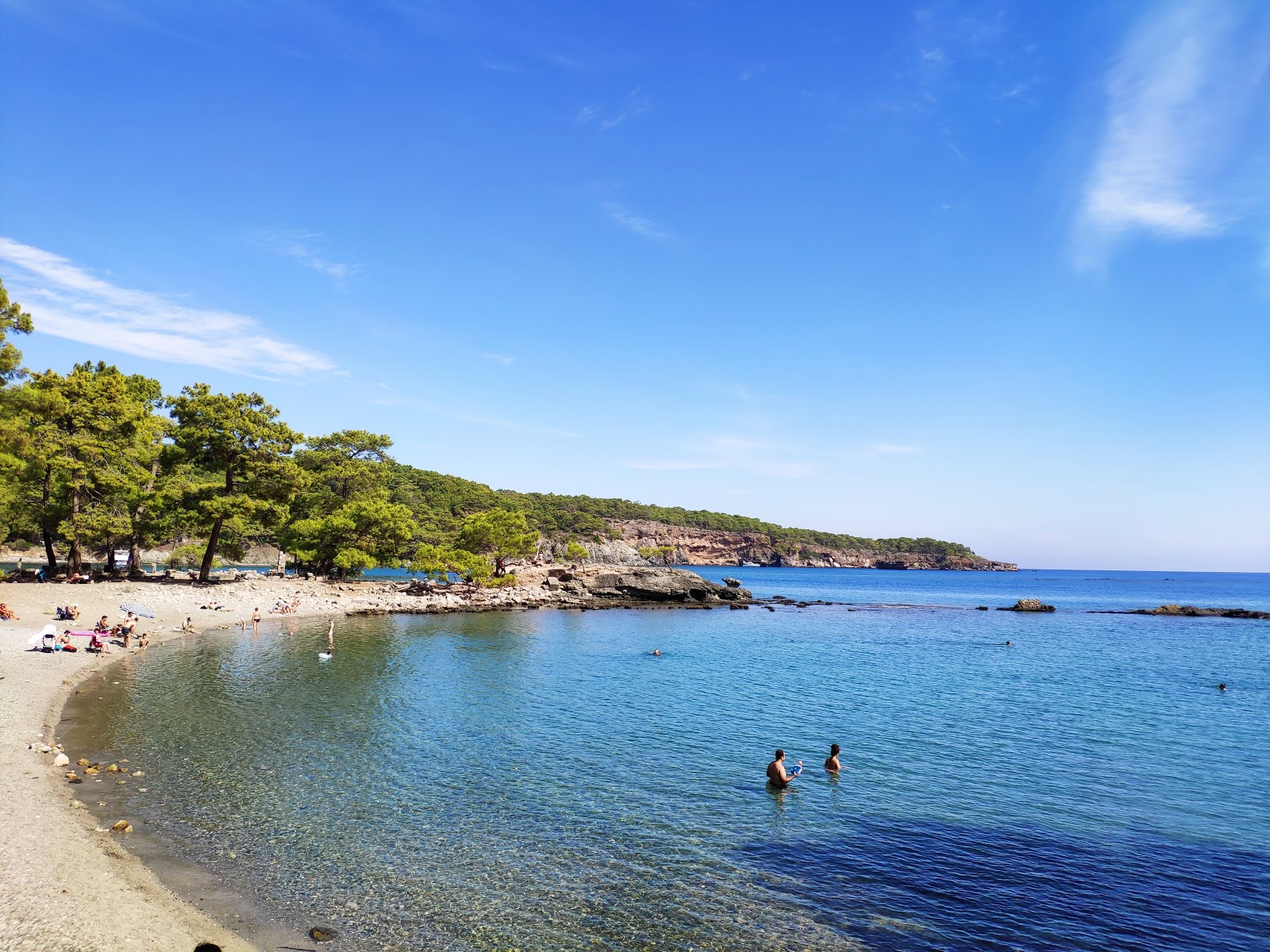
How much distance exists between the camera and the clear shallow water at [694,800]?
14727mm

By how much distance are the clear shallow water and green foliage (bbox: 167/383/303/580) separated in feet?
73.9

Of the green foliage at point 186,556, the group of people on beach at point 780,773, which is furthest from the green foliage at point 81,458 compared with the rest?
the group of people on beach at point 780,773

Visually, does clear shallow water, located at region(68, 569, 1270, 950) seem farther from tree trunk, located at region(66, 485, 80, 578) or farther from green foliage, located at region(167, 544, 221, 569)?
green foliage, located at region(167, 544, 221, 569)

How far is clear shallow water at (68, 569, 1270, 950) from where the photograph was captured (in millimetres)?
14727

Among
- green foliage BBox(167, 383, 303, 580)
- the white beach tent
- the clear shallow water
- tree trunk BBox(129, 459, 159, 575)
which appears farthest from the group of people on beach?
tree trunk BBox(129, 459, 159, 575)

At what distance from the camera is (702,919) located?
14430 mm

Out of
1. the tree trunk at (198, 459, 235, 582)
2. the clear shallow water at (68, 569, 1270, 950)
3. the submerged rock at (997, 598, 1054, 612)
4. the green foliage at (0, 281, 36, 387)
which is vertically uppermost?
the green foliage at (0, 281, 36, 387)

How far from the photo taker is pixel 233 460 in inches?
2504

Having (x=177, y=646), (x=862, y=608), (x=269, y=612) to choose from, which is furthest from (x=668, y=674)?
(x=862, y=608)

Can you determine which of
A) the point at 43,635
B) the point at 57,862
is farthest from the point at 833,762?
the point at 43,635

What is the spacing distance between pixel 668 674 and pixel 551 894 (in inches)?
1174

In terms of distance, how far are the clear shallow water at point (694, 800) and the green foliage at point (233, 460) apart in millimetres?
22514

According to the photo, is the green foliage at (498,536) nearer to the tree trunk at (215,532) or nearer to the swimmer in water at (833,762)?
the tree trunk at (215,532)

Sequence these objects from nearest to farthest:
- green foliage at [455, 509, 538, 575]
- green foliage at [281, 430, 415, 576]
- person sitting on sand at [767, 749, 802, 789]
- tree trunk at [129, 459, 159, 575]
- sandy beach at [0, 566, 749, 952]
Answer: sandy beach at [0, 566, 749, 952]
person sitting on sand at [767, 749, 802, 789]
tree trunk at [129, 459, 159, 575]
green foliage at [281, 430, 415, 576]
green foliage at [455, 509, 538, 575]
